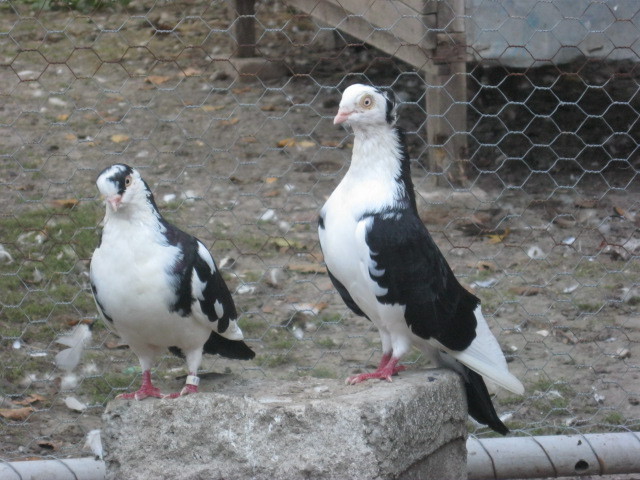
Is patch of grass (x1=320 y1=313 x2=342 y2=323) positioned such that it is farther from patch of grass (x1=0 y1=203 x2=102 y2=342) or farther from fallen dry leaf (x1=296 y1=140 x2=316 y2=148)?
fallen dry leaf (x1=296 y1=140 x2=316 y2=148)

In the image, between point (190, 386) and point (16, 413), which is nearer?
point (190, 386)

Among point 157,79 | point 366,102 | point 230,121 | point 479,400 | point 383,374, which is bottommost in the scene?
point 479,400

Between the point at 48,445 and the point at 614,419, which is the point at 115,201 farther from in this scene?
the point at 614,419

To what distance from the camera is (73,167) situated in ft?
14.5

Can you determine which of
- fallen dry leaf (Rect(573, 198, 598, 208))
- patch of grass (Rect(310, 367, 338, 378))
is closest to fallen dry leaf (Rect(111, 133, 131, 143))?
patch of grass (Rect(310, 367, 338, 378))

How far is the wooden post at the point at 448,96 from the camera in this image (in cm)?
382

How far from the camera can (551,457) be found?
9.03 ft

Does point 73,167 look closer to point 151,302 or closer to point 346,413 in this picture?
point 151,302

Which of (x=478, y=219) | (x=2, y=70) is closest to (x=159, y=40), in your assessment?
(x=2, y=70)

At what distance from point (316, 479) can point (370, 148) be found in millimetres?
714

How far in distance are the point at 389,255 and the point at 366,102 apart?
0.33 metres

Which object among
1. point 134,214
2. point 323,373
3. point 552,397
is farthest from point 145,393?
point 552,397

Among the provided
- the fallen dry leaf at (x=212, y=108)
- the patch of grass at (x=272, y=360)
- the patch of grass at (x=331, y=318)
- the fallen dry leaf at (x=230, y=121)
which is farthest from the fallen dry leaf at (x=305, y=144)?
the patch of grass at (x=272, y=360)

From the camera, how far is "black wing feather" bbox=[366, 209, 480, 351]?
2.33 m
